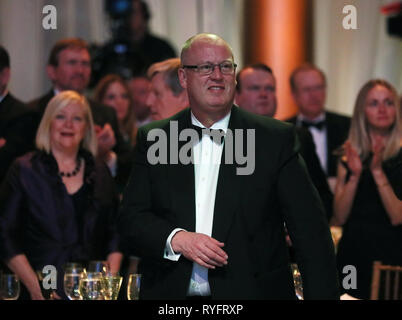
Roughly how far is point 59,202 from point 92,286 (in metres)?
1.30

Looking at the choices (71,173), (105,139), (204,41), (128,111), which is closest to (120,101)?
(128,111)

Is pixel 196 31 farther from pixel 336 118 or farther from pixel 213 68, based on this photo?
pixel 213 68

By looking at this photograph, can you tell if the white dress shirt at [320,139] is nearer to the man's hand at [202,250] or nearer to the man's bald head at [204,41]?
the man's bald head at [204,41]

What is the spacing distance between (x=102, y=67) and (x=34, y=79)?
2.38 ft

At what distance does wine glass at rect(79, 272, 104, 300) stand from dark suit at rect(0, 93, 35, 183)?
5.98 feet

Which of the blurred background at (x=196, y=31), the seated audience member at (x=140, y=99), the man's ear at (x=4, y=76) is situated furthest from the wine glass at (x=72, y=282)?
the blurred background at (x=196, y=31)

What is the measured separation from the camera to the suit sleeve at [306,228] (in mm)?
2900

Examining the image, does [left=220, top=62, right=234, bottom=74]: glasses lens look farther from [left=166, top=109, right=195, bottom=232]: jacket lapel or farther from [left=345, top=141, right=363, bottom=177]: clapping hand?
[left=345, top=141, right=363, bottom=177]: clapping hand

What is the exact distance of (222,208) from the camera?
9.76 feet

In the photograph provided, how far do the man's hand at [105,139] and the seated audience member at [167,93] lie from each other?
823 mm

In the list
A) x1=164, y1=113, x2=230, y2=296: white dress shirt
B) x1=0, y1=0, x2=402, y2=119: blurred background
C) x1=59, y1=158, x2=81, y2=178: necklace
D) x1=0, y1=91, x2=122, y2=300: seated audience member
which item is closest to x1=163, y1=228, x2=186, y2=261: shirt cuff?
x1=164, y1=113, x2=230, y2=296: white dress shirt

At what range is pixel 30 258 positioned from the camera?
4664mm

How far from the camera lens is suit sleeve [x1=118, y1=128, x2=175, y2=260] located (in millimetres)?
2992
